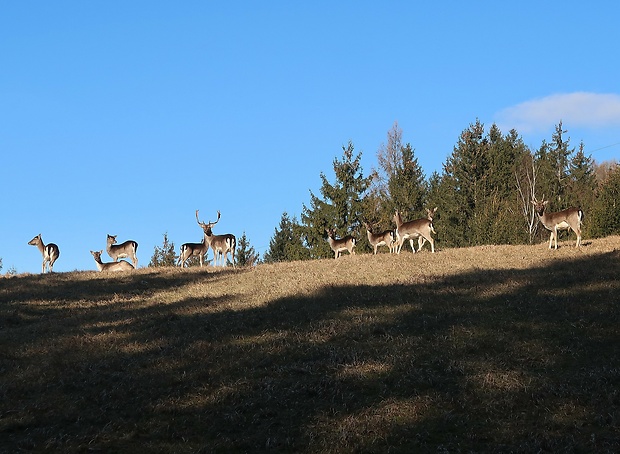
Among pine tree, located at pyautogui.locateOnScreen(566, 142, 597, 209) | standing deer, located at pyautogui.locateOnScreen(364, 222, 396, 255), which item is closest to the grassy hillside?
standing deer, located at pyautogui.locateOnScreen(364, 222, 396, 255)

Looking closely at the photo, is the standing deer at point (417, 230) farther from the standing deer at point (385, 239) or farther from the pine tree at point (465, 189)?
the pine tree at point (465, 189)

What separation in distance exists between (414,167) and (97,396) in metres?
56.9

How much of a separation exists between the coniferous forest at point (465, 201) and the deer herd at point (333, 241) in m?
10.1

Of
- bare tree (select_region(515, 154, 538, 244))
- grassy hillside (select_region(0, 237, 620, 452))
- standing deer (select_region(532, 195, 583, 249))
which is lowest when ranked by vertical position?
grassy hillside (select_region(0, 237, 620, 452))

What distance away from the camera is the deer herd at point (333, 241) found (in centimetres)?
3306

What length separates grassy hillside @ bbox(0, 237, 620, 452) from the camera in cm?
1152

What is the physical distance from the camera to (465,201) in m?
60.4

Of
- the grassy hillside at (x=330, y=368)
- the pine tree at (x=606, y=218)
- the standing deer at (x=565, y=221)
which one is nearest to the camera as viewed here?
the grassy hillside at (x=330, y=368)

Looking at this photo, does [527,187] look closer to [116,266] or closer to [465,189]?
[465,189]

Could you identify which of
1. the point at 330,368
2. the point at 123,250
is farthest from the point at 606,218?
the point at 330,368

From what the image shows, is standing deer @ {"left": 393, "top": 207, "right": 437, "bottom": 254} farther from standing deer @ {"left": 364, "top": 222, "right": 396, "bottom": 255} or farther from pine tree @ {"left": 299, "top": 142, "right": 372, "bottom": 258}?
pine tree @ {"left": 299, "top": 142, "right": 372, "bottom": 258}

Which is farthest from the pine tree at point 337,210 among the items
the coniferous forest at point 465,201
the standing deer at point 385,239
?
the standing deer at point 385,239

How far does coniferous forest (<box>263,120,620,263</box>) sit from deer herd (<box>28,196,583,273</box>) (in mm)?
10149

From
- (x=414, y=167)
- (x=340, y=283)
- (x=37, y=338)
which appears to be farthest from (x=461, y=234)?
(x=37, y=338)
